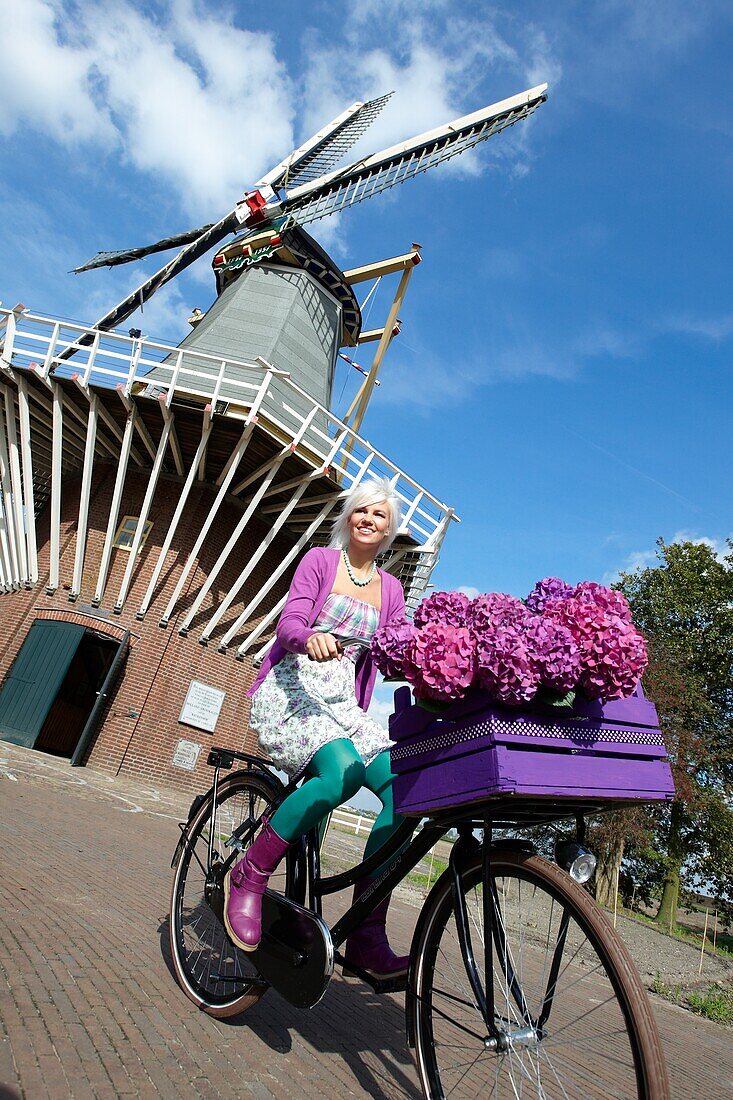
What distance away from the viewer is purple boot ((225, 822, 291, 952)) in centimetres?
224

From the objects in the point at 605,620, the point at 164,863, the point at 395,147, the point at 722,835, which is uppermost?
the point at 395,147

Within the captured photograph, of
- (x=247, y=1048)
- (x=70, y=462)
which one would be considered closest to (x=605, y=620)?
(x=247, y=1048)

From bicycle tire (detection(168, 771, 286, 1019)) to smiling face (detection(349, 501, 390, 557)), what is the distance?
102 centimetres

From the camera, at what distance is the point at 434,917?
1.97 metres

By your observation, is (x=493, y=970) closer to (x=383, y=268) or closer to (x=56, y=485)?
(x=56, y=485)

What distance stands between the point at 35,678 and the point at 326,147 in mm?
18666

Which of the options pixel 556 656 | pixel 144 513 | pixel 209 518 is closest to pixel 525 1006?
pixel 556 656

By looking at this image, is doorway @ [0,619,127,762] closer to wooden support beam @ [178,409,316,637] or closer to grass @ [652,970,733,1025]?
wooden support beam @ [178,409,316,637]

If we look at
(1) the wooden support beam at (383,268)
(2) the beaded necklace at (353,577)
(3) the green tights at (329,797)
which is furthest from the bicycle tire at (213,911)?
(1) the wooden support beam at (383,268)

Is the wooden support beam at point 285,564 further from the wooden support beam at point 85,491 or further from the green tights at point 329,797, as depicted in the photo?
the green tights at point 329,797

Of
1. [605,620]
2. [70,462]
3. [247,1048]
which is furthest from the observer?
[70,462]

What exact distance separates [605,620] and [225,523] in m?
13.2

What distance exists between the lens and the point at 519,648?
160 cm

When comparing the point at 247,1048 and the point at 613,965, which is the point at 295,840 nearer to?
the point at 247,1048
